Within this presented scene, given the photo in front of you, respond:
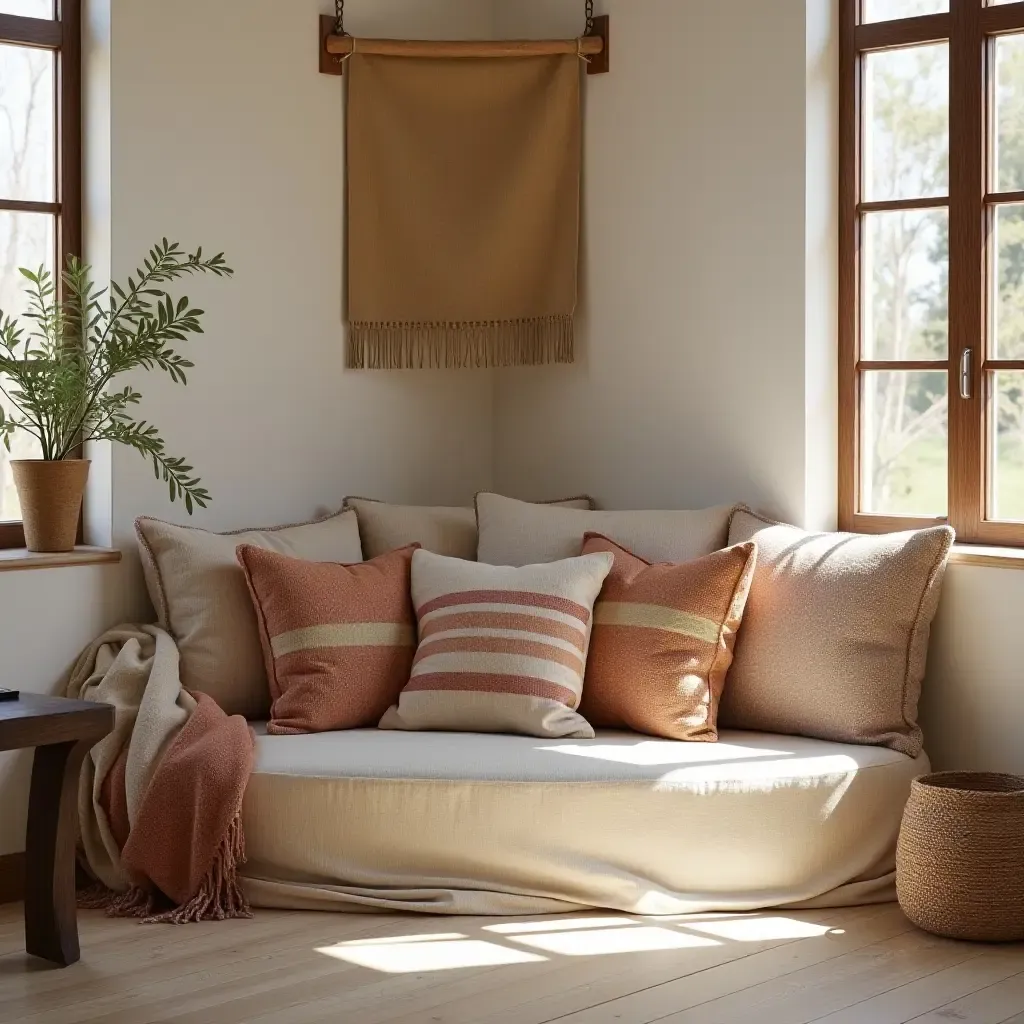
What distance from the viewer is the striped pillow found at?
12.1 feet

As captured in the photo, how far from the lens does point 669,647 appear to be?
12.3 feet

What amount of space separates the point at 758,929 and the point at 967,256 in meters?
1.77

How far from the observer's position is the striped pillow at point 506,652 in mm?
3682

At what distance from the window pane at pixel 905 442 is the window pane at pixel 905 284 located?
0.25 ft

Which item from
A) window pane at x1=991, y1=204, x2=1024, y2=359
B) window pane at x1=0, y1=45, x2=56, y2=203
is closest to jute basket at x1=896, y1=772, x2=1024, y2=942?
window pane at x1=991, y1=204, x2=1024, y2=359

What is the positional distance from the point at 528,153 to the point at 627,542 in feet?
4.04

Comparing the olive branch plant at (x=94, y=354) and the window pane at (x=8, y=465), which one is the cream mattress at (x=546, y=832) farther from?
the window pane at (x=8, y=465)

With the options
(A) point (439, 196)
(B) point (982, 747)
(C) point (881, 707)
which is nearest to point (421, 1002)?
(C) point (881, 707)

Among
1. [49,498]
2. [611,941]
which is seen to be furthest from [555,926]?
[49,498]

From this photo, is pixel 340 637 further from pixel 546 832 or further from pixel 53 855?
pixel 53 855

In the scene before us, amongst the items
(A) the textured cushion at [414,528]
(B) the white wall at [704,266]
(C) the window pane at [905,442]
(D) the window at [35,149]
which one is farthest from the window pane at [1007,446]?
(D) the window at [35,149]

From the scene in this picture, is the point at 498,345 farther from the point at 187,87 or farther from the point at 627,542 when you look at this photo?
the point at 187,87

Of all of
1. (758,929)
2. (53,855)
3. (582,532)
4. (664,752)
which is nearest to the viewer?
(53,855)

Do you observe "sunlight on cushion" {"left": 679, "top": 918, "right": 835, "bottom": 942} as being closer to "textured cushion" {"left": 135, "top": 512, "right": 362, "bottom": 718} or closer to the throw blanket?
the throw blanket
